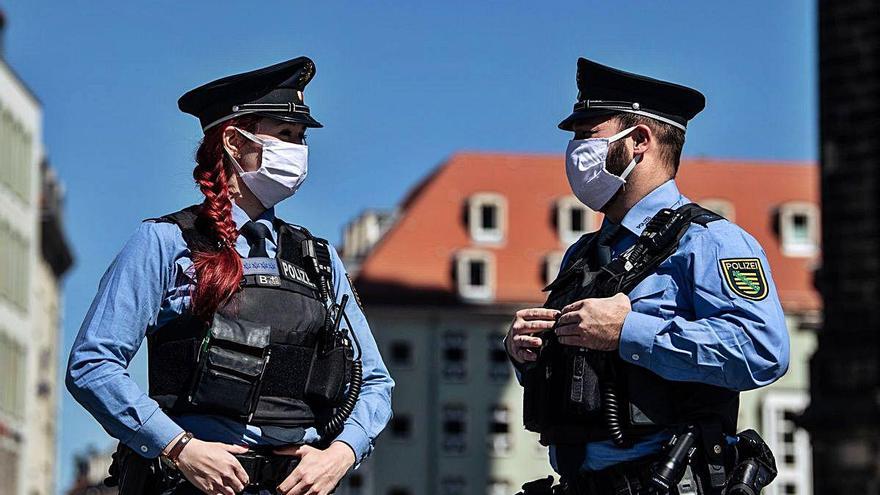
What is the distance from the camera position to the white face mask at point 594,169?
27.4 ft

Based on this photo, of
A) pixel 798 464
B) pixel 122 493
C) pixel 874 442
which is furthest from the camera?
pixel 798 464

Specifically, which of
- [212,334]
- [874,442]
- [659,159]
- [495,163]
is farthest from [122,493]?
[495,163]

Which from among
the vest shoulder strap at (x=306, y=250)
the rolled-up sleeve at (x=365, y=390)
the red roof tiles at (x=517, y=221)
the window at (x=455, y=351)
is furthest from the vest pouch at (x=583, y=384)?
the window at (x=455, y=351)

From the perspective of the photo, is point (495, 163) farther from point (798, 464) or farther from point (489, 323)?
point (798, 464)

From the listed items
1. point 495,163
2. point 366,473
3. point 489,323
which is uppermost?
point 495,163

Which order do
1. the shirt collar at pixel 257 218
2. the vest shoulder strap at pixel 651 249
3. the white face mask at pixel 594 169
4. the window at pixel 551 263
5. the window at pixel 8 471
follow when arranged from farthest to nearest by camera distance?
the window at pixel 551 263 < the window at pixel 8 471 < the white face mask at pixel 594 169 < the shirt collar at pixel 257 218 < the vest shoulder strap at pixel 651 249

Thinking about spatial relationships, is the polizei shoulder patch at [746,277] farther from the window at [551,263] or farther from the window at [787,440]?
the window at [551,263]

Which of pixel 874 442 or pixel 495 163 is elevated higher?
pixel 495 163

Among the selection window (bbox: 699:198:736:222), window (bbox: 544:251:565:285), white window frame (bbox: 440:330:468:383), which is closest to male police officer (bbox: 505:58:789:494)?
white window frame (bbox: 440:330:468:383)

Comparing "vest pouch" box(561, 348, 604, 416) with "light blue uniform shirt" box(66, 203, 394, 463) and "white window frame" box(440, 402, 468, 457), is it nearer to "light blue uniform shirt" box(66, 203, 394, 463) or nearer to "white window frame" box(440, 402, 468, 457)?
"light blue uniform shirt" box(66, 203, 394, 463)

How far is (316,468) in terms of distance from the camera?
25.7 ft

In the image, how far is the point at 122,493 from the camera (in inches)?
310

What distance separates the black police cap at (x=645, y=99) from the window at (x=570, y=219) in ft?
238

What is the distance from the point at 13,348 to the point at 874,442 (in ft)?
141
